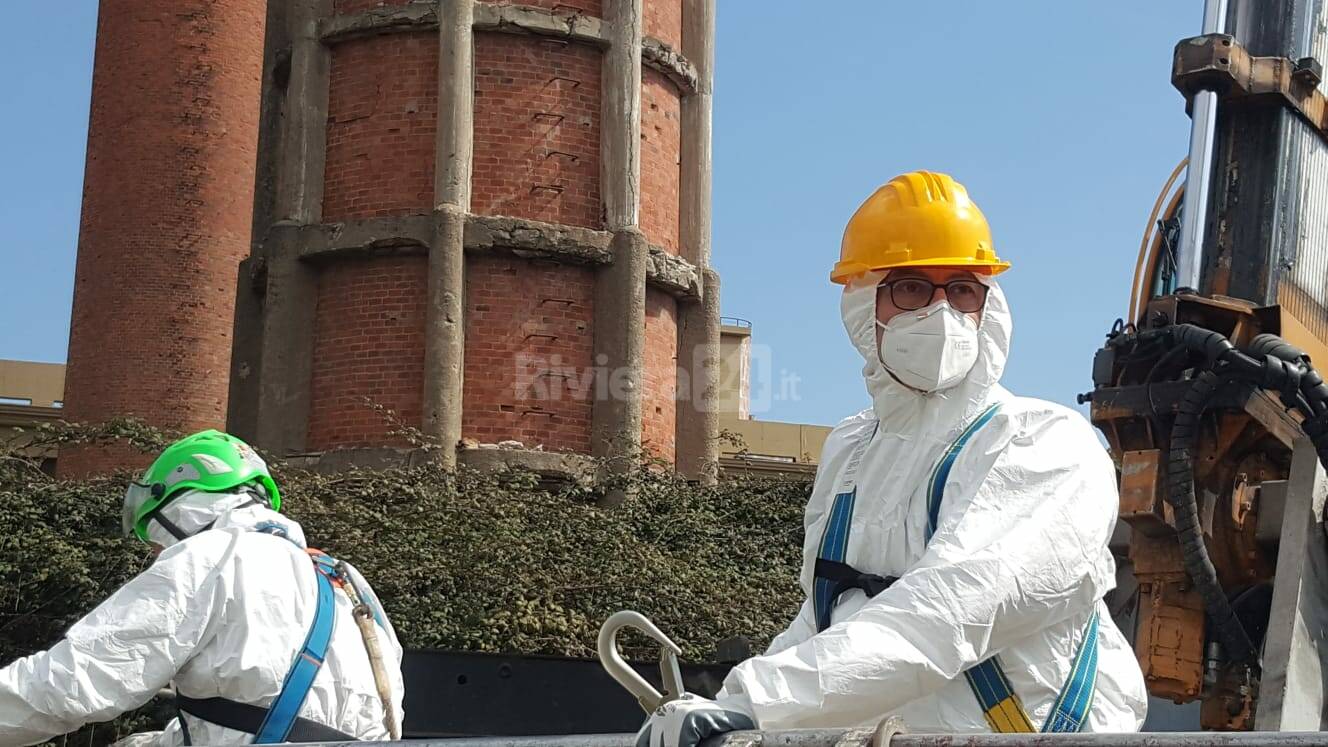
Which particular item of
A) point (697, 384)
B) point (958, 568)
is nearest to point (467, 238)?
point (697, 384)

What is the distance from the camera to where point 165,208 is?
3053 cm

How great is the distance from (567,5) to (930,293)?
1353 centimetres

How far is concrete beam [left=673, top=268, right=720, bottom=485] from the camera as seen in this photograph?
58.5ft

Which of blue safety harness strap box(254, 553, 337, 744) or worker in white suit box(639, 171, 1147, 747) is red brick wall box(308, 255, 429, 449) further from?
Result: worker in white suit box(639, 171, 1147, 747)

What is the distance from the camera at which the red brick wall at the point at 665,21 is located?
17.9m

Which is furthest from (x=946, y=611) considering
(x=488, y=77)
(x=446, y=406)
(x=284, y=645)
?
(x=488, y=77)

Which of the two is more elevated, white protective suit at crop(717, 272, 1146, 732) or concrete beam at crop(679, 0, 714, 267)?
concrete beam at crop(679, 0, 714, 267)

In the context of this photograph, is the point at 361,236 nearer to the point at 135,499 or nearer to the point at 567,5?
the point at 567,5

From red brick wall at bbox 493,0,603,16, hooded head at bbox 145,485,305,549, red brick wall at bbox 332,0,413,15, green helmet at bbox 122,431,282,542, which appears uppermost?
red brick wall at bbox 493,0,603,16

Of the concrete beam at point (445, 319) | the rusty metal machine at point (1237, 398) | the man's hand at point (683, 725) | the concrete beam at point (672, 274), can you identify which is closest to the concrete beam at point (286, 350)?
the concrete beam at point (445, 319)

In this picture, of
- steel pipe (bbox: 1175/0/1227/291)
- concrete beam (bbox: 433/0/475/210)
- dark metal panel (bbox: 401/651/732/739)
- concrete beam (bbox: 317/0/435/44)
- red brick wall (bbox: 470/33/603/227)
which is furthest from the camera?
red brick wall (bbox: 470/33/603/227)

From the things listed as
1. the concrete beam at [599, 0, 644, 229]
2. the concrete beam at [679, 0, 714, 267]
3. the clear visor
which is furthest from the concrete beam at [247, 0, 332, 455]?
the clear visor

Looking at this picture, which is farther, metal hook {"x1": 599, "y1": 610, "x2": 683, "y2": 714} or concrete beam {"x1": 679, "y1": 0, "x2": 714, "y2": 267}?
concrete beam {"x1": 679, "y1": 0, "x2": 714, "y2": 267}

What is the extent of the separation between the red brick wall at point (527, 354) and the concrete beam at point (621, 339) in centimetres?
13
